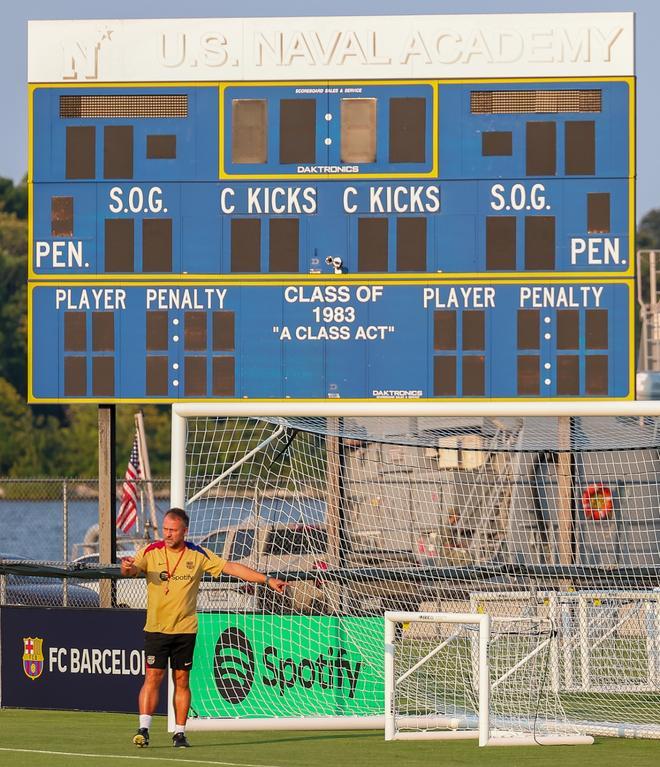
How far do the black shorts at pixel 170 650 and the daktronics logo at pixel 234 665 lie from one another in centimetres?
145

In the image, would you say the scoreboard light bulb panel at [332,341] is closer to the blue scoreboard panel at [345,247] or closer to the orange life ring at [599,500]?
the blue scoreboard panel at [345,247]

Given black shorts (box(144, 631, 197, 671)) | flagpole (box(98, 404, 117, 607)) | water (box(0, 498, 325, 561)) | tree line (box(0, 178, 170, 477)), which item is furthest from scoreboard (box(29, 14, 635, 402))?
tree line (box(0, 178, 170, 477))

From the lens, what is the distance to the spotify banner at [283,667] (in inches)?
436

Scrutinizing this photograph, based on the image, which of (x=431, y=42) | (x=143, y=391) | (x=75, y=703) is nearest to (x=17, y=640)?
(x=75, y=703)

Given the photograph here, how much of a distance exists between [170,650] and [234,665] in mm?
1547

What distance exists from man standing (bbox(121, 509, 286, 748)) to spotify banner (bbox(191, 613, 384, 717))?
4.45 feet

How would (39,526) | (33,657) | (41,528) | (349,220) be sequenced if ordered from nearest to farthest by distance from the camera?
(33,657), (349,220), (41,528), (39,526)

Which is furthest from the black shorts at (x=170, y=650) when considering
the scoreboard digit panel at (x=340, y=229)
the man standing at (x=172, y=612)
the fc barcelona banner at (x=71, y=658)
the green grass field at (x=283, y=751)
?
the scoreboard digit panel at (x=340, y=229)

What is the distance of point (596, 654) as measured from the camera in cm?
1364

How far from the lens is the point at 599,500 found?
16.1 metres

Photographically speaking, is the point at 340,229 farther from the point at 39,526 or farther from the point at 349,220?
the point at 39,526

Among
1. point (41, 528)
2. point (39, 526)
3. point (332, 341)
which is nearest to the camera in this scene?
point (332, 341)

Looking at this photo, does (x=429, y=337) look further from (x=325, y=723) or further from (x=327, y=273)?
(x=325, y=723)

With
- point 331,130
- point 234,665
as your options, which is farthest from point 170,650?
point 331,130
